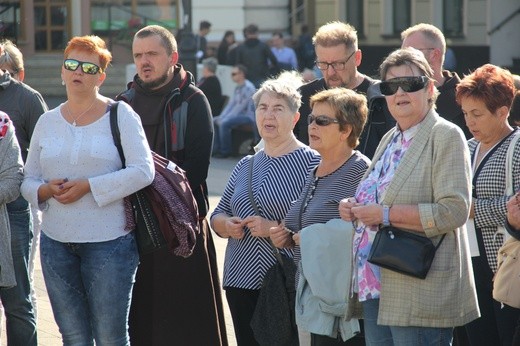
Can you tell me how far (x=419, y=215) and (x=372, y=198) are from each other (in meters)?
0.33

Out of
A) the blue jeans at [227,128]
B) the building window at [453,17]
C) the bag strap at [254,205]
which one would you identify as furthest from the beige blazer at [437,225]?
the building window at [453,17]

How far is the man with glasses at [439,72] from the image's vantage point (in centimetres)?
662

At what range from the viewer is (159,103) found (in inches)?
254

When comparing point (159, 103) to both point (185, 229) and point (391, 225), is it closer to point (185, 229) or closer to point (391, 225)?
point (185, 229)

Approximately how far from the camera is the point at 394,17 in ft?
101

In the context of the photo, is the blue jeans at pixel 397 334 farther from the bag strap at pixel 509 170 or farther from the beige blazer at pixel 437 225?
the bag strap at pixel 509 170

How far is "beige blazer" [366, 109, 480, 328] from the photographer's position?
4762 millimetres

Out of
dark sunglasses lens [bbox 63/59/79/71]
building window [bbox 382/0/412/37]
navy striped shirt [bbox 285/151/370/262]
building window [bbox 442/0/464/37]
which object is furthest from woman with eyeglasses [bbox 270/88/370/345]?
building window [bbox 382/0/412/37]

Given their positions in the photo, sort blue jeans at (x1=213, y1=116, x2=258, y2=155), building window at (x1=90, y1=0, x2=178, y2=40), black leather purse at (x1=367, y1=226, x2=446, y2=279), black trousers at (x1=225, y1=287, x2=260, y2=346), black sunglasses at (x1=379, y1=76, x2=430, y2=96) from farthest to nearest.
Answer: building window at (x1=90, y1=0, x2=178, y2=40) < blue jeans at (x1=213, y1=116, x2=258, y2=155) < black trousers at (x1=225, y1=287, x2=260, y2=346) < black sunglasses at (x1=379, y1=76, x2=430, y2=96) < black leather purse at (x1=367, y1=226, x2=446, y2=279)

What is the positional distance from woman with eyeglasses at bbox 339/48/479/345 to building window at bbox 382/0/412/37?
1020 inches

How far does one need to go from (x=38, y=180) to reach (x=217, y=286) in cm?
146

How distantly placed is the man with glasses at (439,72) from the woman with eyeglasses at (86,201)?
192 centimetres

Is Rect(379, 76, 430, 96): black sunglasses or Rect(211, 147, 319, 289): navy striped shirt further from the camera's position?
Rect(211, 147, 319, 289): navy striped shirt

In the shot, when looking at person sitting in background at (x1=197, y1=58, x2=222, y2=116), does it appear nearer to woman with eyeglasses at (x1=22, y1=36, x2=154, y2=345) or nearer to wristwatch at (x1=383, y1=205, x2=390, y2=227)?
woman with eyeglasses at (x1=22, y1=36, x2=154, y2=345)
